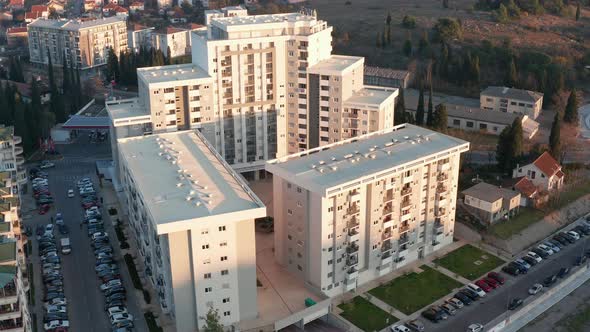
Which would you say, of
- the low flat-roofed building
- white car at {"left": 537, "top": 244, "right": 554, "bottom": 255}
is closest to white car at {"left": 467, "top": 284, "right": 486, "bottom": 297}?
white car at {"left": 537, "top": 244, "right": 554, "bottom": 255}

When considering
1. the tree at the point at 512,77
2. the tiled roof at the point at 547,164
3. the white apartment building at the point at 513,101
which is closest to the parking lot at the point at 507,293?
the tiled roof at the point at 547,164

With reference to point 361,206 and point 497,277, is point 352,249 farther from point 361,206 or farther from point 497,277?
point 497,277

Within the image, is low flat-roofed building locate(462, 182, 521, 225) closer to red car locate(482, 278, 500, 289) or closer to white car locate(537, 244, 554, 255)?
white car locate(537, 244, 554, 255)

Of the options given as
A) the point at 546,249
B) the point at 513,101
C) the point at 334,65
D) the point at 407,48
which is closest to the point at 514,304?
the point at 546,249

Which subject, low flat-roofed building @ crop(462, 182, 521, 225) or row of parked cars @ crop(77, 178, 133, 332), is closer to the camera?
row of parked cars @ crop(77, 178, 133, 332)

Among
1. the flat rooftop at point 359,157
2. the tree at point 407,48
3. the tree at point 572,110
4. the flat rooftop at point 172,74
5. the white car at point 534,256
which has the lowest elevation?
the white car at point 534,256

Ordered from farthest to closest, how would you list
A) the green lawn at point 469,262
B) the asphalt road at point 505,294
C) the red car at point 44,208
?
the red car at point 44,208
the green lawn at point 469,262
the asphalt road at point 505,294

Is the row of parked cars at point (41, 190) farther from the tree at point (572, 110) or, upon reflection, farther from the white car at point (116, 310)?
the tree at point (572, 110)
